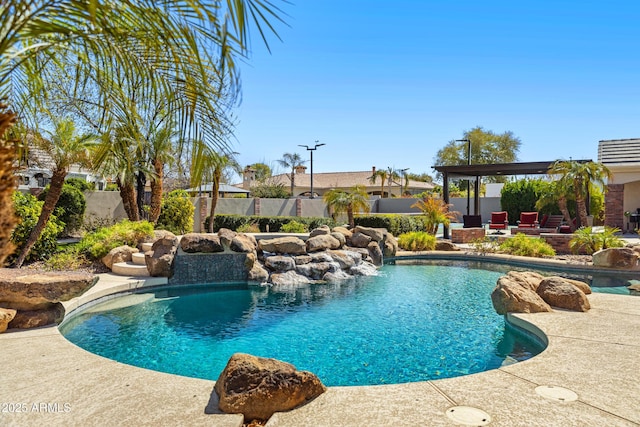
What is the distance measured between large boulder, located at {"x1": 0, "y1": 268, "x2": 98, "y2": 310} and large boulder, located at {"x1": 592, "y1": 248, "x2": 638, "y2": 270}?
38.6 feet

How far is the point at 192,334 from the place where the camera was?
646 cm

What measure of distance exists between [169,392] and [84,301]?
16.4 ft

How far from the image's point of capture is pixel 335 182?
169 ft

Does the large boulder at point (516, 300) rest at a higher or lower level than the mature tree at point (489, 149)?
lower

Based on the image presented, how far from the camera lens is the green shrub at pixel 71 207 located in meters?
15.1

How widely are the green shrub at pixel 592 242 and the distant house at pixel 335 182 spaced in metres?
35.6

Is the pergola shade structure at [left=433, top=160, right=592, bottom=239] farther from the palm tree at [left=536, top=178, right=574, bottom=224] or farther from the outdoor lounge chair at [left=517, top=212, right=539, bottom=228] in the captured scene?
the outdoor lounge chair at [left=517, top=212, right=539, bottom=228]

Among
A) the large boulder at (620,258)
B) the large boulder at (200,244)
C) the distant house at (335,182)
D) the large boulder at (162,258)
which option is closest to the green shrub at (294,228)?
the large boulder at (200,244)

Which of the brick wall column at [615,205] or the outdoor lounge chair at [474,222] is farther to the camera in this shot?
the brick wall column at [615,205]

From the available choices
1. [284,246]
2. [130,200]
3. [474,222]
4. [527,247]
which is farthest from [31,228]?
[474,222]

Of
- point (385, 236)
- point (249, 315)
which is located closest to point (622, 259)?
point (385, 236)

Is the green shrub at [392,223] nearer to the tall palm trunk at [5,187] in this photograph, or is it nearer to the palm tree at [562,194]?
the palm tree at [562,194]

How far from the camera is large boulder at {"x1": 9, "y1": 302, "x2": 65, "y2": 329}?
17.9ft

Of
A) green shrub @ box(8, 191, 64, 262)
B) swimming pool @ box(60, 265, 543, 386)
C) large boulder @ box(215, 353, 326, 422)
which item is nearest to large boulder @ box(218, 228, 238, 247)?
swimming pool @ box(60, 265, 543, 386)
